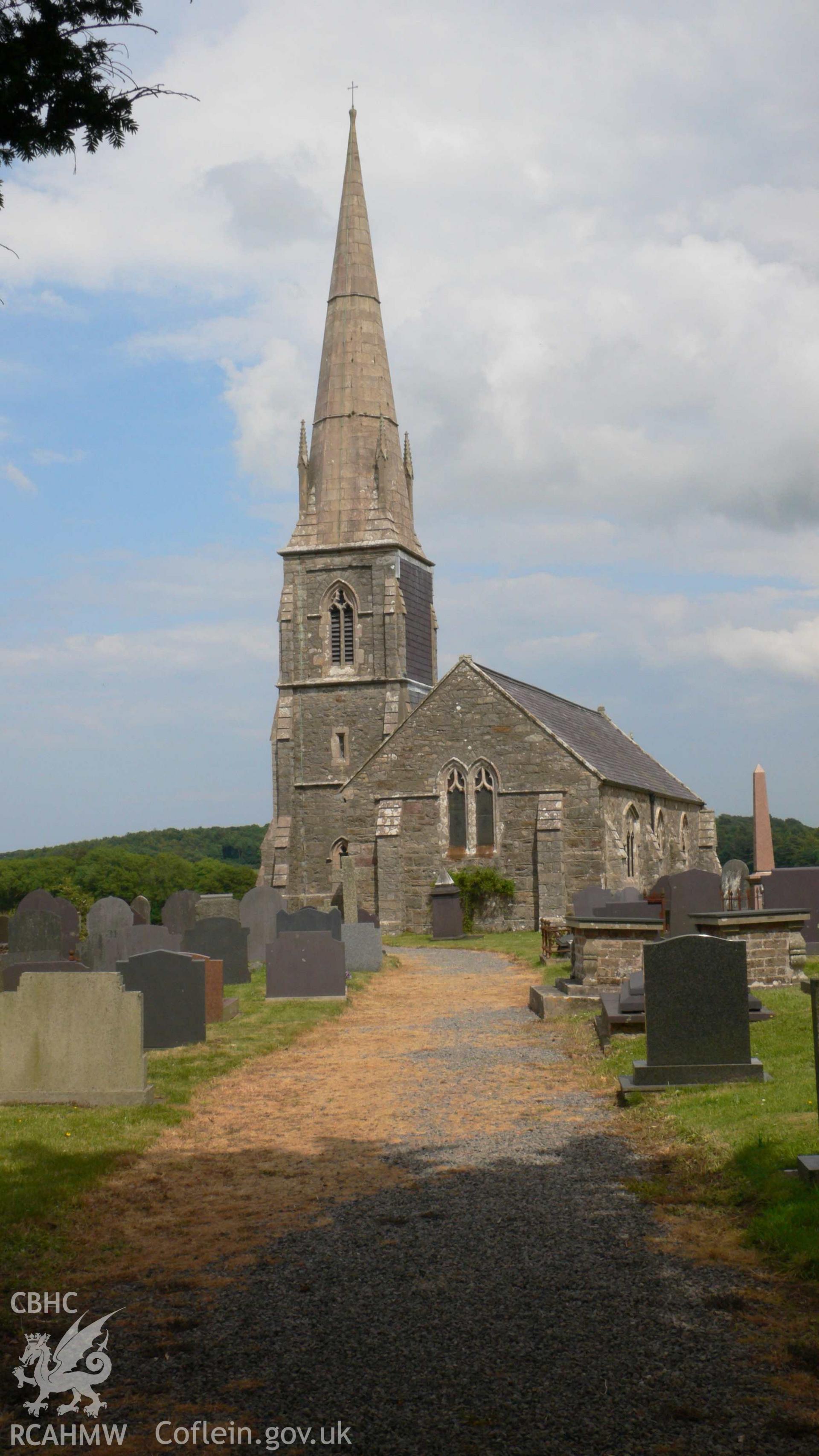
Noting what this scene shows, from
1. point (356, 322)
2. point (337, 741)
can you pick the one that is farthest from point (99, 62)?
point (356, 322)

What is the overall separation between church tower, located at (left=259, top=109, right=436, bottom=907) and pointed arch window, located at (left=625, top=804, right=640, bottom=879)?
9.39m

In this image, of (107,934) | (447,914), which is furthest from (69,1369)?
(447,914)

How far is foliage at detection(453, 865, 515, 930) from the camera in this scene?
3198cm

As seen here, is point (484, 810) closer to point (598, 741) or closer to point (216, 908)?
point (598, 741)

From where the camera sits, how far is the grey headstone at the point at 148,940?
17.5 metres

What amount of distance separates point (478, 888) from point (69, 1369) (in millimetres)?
27569

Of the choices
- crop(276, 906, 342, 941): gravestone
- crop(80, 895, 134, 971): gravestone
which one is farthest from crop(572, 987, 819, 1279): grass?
crop(276, 906, 342, 941): gravestone

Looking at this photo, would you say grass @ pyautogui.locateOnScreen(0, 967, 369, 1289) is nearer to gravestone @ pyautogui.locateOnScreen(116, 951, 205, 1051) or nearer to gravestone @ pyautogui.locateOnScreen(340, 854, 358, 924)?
gravestone @ pyautogui.locateOnScreen(116, 951, 205, 1051)

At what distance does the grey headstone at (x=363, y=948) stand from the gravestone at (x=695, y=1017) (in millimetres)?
11780

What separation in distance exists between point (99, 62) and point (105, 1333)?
22.4 feet

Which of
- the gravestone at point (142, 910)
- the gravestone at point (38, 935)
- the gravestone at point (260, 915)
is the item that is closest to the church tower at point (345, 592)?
the gravestone at point (142, 910)

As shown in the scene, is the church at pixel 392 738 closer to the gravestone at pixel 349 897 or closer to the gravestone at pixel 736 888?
the gravestone at pixel 736 888

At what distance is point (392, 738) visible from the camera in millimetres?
33750

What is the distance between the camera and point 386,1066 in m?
11.8
